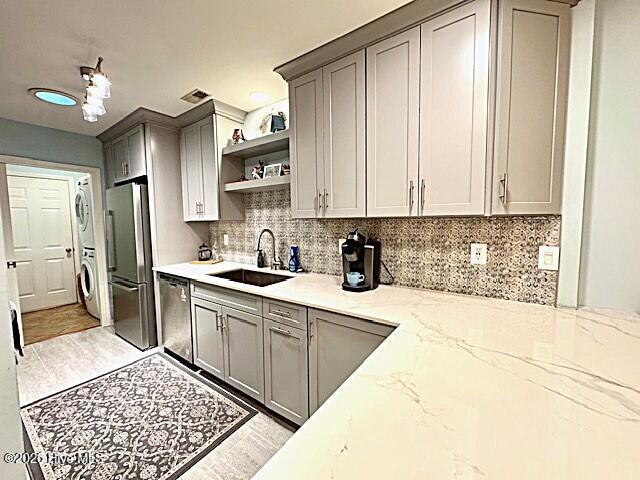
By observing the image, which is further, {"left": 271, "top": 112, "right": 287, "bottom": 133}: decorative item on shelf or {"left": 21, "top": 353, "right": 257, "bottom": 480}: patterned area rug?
{"left": 271, "top": 112, "right": 287, "bottom": 133}: decorative item on shelf

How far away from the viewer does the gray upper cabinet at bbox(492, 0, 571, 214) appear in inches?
51.0

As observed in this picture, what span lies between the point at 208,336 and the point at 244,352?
0.48 meters

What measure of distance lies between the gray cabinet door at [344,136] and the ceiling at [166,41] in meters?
0.22

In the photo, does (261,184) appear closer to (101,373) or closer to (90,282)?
(101,373)

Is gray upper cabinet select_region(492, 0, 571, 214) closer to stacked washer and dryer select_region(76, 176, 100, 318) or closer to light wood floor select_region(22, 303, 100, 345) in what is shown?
stacked washer and dryer select_region(76, 176, 100, 318)

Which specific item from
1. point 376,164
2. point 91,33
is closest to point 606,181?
point 376,164

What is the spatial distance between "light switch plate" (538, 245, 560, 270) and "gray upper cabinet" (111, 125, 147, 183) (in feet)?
11.1

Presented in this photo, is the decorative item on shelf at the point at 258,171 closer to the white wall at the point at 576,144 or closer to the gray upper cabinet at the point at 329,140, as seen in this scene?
the gray upper cabinet at the point at 329,140

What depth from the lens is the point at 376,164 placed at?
67.5 inches

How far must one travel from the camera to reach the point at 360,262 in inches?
74.9

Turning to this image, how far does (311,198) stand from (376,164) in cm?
53

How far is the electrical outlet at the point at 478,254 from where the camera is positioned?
5.36 feet

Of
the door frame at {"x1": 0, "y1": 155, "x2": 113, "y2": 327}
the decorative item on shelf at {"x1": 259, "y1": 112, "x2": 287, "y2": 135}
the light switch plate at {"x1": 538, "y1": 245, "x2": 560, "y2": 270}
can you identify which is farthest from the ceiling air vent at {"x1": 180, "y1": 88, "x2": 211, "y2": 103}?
the light switch plate at {"x1": 538, "y1": 245, "x2": 560, "y2": 270}

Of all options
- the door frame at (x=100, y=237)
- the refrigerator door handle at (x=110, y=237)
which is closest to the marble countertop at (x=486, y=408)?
the refrigerator door handle at (x=110, y=237)
